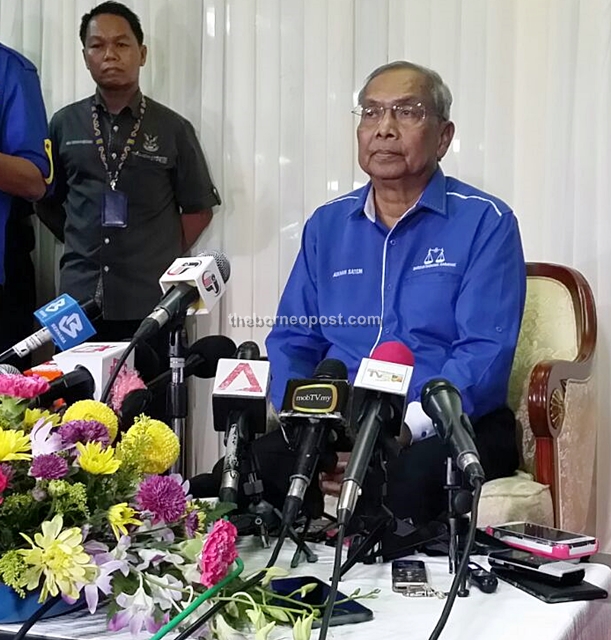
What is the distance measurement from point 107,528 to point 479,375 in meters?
1.03

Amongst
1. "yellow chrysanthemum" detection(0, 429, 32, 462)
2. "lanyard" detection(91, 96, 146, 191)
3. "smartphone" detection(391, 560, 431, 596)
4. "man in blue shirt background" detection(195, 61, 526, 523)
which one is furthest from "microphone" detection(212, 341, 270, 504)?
"lanyard" detection(91, 96, 146, 191)

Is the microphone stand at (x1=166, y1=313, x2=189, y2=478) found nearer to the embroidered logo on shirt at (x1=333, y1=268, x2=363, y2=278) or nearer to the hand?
the hand

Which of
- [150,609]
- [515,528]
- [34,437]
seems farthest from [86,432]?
[515,528]

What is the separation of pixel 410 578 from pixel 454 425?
0.25m

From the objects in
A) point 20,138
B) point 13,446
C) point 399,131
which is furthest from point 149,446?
point 20,138

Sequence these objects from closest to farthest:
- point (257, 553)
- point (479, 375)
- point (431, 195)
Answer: point (257, 553)
point (479, 375)
point (431, 195)

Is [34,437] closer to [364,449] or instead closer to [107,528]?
[107,528]

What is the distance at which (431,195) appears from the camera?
6.54 ft

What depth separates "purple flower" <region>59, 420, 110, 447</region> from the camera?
0.93m

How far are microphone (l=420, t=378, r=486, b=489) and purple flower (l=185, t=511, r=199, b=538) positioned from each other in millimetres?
301

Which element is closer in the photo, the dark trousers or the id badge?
the dark trousers

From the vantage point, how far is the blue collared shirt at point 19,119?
2.32m

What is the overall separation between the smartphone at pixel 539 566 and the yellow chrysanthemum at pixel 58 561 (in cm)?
56

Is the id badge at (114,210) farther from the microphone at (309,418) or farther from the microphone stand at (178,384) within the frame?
the microphone at (309,418)
